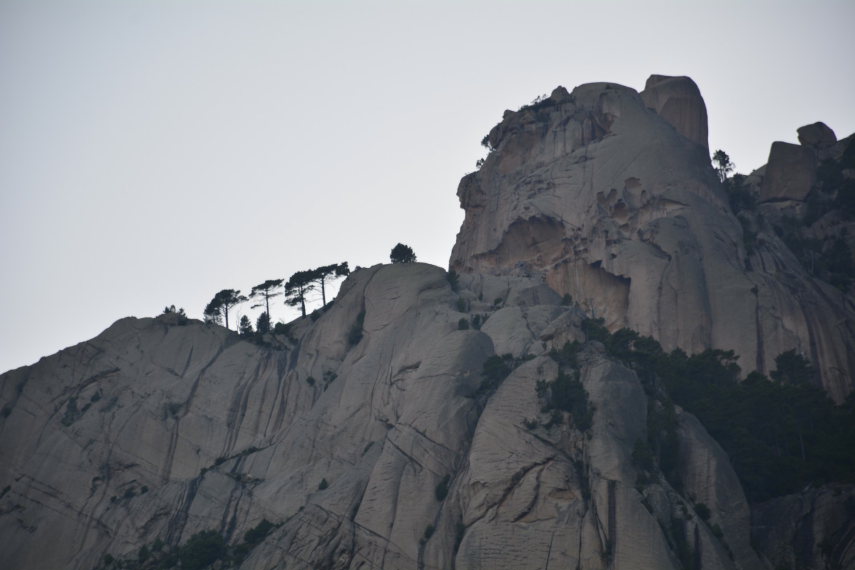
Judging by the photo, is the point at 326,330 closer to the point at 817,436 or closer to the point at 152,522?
the point at 152,522

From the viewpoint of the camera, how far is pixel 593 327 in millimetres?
84312

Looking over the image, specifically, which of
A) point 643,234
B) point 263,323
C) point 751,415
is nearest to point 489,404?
point 751,415

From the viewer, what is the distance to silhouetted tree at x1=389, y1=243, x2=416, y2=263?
350 feet

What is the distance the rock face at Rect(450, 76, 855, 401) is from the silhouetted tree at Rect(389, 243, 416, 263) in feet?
21.5

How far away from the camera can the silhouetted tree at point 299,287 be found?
4424 inches

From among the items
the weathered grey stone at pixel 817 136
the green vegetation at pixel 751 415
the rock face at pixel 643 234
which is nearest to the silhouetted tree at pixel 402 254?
the rock face at pixel 643 234

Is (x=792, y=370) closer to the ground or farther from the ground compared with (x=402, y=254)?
closer to the ground

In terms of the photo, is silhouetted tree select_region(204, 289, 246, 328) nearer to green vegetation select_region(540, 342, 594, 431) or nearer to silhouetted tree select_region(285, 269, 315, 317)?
silhouetted tree select_region(285, 269, 315, 317)

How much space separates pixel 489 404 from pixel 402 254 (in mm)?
35863

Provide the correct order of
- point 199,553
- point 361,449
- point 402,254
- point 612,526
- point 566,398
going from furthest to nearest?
→ point 402,254, point 361,449, point 199,553, point 566,398, point 612,526

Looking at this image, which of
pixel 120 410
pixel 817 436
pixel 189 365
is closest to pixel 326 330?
pixel 189 365

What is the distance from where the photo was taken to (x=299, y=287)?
113062mm

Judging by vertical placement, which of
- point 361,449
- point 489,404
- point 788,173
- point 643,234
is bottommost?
point 361,449

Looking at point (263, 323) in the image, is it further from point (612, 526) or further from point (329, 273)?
point (612, 526)
